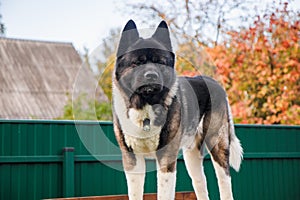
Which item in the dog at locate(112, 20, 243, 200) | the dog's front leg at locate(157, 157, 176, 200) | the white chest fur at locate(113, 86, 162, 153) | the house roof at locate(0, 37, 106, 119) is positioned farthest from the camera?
the house roof at locate(0, 37, 106, 119)

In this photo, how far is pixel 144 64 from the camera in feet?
9.37

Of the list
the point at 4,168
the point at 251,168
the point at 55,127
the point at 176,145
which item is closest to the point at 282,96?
the point at 251,168

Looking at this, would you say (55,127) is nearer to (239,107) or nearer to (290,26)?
(239,107)

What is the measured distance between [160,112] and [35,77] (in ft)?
43.2

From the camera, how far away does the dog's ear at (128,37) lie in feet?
9.63

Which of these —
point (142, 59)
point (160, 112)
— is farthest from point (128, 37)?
point (160, 112)

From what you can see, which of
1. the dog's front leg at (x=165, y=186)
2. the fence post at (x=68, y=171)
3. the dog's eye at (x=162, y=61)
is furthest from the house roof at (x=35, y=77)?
the dog's eye at (x=162, y=61)

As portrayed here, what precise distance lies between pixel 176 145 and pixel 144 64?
71 centimetres

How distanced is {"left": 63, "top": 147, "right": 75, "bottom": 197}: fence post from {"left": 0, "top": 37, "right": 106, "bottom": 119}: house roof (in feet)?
27.8

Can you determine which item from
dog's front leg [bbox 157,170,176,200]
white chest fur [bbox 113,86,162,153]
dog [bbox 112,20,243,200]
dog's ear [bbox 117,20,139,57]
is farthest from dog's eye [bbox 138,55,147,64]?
dog's front leg [bbox 157,170,176,200]

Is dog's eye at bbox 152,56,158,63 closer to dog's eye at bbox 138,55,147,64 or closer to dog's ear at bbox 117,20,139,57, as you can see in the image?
dog's eye at bbox 138,55,147,64

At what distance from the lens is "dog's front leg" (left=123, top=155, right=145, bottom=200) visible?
323 centimetres

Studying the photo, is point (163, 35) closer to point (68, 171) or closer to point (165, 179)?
point (165, 179)

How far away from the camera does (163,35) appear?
3006 mm
